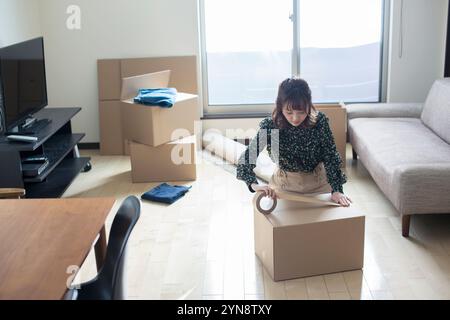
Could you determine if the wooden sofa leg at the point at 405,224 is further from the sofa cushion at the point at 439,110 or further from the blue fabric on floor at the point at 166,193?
the blue fabric on floor at the point at 166,193

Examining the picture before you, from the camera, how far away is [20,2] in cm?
507

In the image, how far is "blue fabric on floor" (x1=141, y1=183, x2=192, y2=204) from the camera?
432 cm

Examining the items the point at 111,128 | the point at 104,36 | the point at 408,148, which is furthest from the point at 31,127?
the point at 408,148

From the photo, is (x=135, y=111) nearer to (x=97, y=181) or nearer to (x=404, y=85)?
(x=97, y=181)

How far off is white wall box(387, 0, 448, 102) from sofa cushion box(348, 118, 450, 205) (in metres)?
0.71

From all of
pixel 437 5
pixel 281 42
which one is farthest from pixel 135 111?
pixel 437 5

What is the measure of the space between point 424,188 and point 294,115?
0.93 meters

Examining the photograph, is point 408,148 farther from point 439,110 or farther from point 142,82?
point 142,82

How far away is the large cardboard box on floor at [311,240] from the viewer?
120 inches

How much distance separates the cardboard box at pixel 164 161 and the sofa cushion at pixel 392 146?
1283 millimetres

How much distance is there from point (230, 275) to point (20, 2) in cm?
314

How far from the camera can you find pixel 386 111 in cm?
506

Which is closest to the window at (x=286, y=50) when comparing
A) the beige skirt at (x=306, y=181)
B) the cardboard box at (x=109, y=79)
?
the cardboard box at (x=109, y=79)

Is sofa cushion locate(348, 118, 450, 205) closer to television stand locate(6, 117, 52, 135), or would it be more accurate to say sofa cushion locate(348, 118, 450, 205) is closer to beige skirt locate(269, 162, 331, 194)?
beige skirt locate(269, 162, 331, 194)
